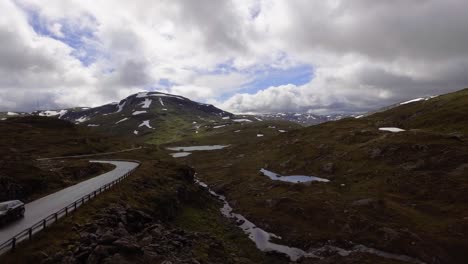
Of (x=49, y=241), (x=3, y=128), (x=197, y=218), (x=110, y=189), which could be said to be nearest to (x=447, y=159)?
(x=197, y=218)

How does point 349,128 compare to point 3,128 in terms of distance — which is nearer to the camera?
point 349,128

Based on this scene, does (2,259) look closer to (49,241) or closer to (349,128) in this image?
(49,241)

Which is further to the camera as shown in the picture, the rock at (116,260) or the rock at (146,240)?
the rock at (146,240)

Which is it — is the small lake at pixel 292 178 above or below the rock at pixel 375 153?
below

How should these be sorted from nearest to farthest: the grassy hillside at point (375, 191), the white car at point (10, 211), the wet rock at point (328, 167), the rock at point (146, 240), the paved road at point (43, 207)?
the paved road at point (43, 207) < the white car at point (10, 211) < the rock at point (146, 240) < the grassy hillside at point (375, 191) < the wet rock at point (328, 167)

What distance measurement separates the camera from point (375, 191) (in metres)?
80.9

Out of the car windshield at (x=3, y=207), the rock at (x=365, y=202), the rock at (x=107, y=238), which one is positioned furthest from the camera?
the rock at (x=365, y=202)

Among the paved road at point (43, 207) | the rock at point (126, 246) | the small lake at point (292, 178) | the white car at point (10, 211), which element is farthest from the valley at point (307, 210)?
the white car at point (10, 211)

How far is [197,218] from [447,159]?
61993mm

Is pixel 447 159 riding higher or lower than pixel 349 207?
higher

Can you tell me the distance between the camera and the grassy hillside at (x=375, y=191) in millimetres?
56844

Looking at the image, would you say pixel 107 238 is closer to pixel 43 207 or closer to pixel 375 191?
pixel 43 207

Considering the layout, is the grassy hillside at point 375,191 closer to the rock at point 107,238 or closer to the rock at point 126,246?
the rock at point 126,246

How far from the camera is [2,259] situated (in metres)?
29.4
